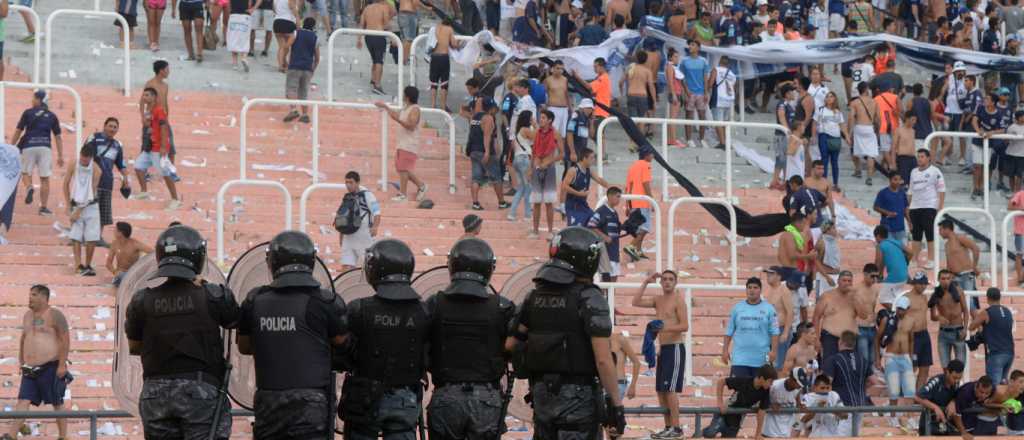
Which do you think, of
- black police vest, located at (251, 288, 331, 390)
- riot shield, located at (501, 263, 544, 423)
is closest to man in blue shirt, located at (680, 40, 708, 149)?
riot shield, located at (501, 263, 544, 423)

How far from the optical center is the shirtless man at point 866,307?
18.4 metres

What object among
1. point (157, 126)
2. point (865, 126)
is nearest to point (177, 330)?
point (157, 126)

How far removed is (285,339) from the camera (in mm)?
10812

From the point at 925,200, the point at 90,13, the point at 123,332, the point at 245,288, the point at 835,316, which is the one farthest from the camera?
the point at 925,200

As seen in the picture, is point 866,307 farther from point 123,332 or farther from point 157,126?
point 123,332

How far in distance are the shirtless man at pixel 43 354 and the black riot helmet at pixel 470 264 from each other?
211 inches

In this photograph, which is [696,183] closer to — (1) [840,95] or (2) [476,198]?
(2) [476,198]

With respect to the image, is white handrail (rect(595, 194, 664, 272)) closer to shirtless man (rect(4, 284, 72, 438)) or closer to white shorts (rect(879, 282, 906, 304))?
white shorts (rect(879, 282, 906, 304))

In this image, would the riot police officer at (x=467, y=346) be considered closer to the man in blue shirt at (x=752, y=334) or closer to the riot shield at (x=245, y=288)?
the riot shield at (x=245, y=288)

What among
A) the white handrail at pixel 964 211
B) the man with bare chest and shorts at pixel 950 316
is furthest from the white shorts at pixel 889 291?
the man with bare chest and shorts at pixel 950 316

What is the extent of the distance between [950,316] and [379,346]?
29.7 feet

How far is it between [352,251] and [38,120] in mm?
3479

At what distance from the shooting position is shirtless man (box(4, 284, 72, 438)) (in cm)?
1531

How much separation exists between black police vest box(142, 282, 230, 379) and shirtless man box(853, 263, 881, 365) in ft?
29.5
